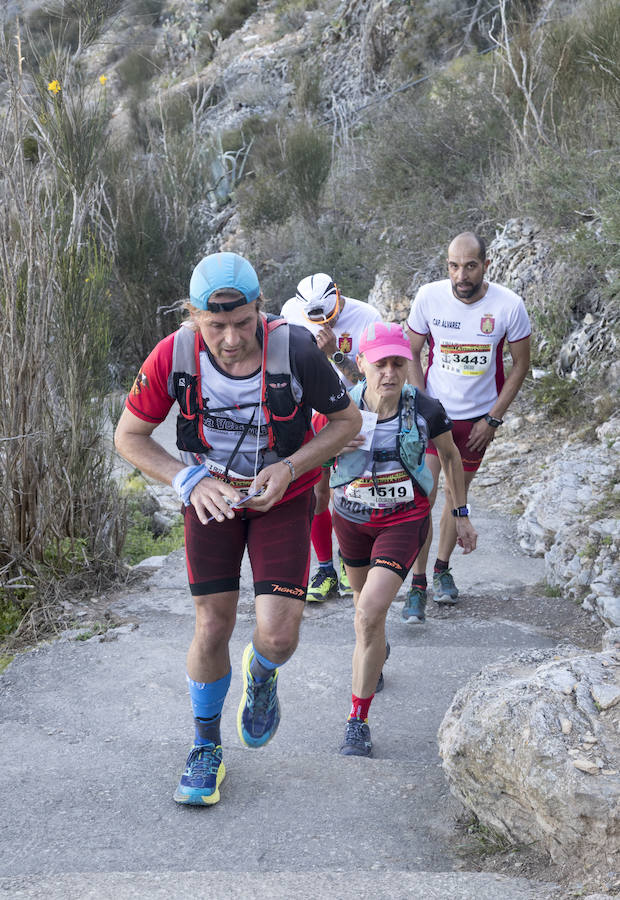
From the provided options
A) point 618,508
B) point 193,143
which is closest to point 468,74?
point 193,143

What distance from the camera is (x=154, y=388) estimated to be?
3113 millimetres

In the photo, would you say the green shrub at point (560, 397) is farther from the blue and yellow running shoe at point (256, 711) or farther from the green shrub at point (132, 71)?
the green shrub at point (132, 71)

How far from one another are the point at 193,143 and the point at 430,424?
1351 cm

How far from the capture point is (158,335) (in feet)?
48.1

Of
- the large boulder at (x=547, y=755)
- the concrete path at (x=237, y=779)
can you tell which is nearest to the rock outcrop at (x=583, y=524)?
the concrete path at (x=237, y=779)

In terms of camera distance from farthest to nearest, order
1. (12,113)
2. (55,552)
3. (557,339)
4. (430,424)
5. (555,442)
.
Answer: (557,339)
(555,442)
(55,552)
(12,113)
(430,424)

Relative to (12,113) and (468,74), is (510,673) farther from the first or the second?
(468,74)

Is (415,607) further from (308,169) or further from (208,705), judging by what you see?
(308,169)

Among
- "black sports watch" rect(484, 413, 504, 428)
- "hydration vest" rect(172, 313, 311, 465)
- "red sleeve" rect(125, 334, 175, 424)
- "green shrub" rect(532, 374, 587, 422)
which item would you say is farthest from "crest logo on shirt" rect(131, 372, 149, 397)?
"green shrub" rect(532, 374, 587, 422)

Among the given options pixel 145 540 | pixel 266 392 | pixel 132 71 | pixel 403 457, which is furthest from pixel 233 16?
pixel 266 392

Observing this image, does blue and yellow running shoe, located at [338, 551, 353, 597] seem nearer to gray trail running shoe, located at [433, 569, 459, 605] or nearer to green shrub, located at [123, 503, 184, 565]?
gray trail running shoe, located at [433, 569, 459, 605]

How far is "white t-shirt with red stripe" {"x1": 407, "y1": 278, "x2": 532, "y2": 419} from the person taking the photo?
5262 millimetres

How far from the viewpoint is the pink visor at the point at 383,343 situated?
13.2 ft

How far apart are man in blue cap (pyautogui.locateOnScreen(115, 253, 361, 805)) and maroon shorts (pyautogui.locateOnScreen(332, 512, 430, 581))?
1.79ft
